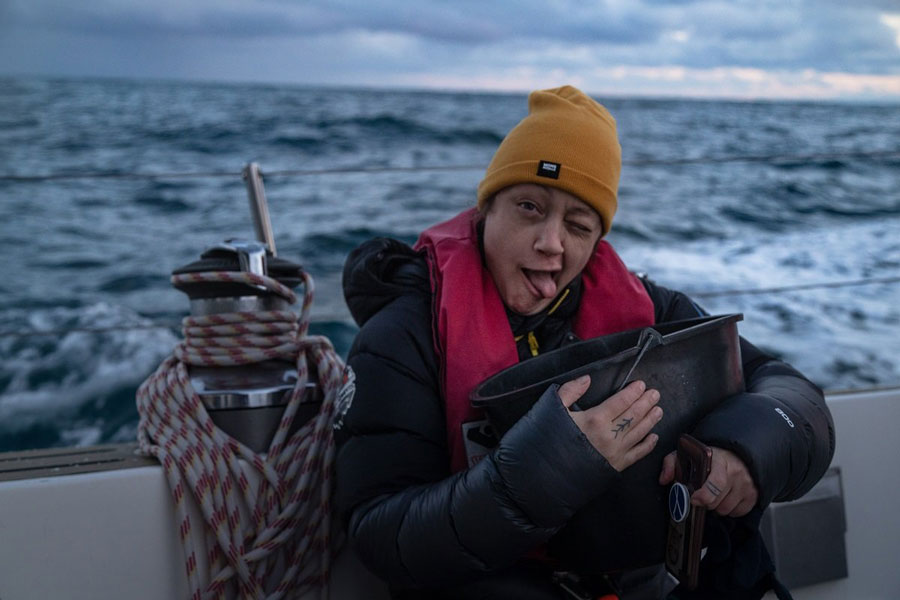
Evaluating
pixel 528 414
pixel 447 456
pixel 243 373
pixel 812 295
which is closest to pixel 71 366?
pixel 243 373

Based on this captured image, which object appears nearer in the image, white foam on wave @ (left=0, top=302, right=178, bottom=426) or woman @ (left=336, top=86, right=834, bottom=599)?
woman @ (left=336, top=86, right=834, bottom=599)

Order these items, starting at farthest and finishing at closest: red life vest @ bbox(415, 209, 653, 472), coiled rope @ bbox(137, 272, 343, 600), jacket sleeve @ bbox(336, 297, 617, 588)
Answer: coiled rope @ bbox(137, 272, 343, 600)
red life vest @ bbox(415, 209, 653, 472)
jacket sleeve @ bbox(336, 297, 617, 588)

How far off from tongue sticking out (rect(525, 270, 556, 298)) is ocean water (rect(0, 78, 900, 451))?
44.8 inches

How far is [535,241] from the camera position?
1.22 metres

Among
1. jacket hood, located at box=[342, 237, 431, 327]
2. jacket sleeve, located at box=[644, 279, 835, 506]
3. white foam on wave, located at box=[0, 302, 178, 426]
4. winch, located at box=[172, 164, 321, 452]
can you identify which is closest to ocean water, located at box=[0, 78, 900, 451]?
white foam on wave, located at box=[0, 302, 178, 426]

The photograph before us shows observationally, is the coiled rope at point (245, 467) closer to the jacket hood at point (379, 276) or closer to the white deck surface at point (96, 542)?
the white deck surface at point (96, 542)

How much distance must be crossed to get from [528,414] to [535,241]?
0.31 m

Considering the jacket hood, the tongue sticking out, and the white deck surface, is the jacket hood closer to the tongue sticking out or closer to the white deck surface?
the tongue sticking out

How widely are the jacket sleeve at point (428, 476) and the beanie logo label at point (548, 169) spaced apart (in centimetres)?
26

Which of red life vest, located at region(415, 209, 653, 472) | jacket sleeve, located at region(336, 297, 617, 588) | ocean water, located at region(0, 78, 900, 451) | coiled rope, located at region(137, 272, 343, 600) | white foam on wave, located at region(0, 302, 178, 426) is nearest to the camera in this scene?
jacket sleeve, located at region(336, 297, 617, 588)

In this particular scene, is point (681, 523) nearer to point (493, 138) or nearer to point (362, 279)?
point (362, 279)

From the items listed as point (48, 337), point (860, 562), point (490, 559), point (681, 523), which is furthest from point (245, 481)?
point (48, 337)

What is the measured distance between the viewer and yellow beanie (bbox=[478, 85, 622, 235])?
124cm

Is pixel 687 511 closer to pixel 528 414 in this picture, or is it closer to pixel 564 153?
pixel 528 414
